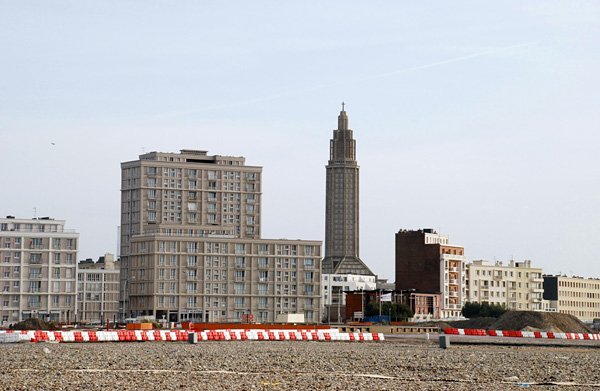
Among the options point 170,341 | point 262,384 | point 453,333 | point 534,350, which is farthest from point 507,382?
point 453,333

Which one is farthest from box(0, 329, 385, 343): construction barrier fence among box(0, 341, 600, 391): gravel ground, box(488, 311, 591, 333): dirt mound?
box(488, 311, 591, 333): dirt mound

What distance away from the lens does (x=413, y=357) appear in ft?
259

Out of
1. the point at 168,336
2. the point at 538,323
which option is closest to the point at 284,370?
the point at 168,336

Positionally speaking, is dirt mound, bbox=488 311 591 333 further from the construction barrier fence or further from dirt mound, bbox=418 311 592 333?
the construction barrier fence

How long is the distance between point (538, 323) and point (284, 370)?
126 m

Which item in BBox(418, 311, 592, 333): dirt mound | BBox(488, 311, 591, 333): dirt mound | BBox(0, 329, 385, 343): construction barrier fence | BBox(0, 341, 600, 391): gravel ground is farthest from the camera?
BBox(488, 311, 591, 333): dirt mound

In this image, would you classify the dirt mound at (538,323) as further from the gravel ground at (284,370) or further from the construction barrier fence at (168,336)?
the gravel ground at (284,370)

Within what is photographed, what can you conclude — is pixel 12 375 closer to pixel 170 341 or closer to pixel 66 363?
pixel 66 363

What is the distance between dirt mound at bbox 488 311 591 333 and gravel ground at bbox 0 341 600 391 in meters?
94.6

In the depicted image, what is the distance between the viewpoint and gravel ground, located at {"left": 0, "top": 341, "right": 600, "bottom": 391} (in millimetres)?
51625

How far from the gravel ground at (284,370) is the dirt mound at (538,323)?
94.6 meters

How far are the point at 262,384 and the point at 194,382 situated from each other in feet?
9.90

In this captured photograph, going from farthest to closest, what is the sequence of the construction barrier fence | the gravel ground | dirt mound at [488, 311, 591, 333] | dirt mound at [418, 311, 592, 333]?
dirt mound at [488, 311, 591, 333] < dirt mound at [418, 311, 592, 333] < the construction barrier fence < the gravel ground

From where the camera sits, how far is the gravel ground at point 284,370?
51.6m
